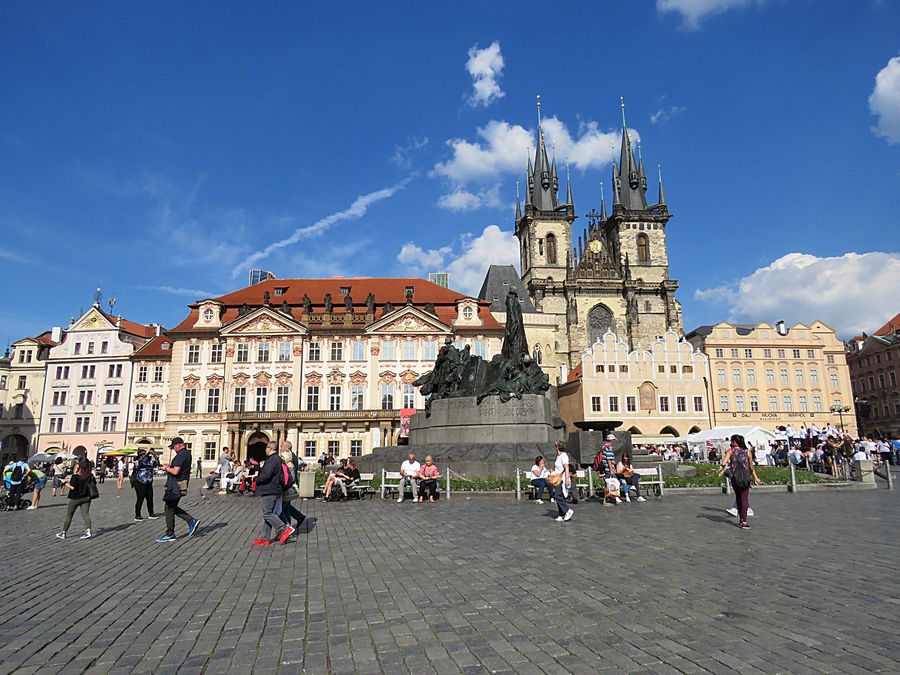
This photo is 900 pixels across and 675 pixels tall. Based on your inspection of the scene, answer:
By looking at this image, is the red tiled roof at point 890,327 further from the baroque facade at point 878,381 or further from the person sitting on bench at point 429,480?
the person sitting on bench at point 429,480

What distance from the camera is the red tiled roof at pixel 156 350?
48.9 metres

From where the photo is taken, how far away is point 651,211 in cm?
7856

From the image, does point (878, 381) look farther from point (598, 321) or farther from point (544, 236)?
point (544, 236)

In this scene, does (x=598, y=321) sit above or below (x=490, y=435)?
above

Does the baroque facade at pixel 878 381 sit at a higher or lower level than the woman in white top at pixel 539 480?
higher

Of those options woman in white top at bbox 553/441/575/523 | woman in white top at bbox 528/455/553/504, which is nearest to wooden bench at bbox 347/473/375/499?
woman in white top at bbox 528/455/553/504

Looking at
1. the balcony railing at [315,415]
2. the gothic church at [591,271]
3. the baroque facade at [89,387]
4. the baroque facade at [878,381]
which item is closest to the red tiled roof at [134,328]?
the baroque facade at [89,387]

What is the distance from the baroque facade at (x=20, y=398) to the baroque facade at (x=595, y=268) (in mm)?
46761

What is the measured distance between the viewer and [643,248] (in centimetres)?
7669

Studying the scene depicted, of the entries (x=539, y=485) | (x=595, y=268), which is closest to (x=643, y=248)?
(x=595, y=268)

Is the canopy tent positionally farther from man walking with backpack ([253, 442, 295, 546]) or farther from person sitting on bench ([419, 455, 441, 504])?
man walking with backpack ([253, 442, 295, 546])

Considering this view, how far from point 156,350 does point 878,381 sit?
243ft

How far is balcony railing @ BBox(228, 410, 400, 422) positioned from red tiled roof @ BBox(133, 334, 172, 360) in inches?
365

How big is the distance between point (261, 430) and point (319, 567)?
132ft
